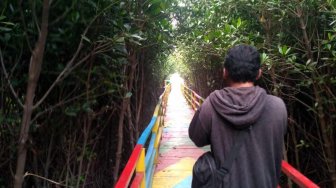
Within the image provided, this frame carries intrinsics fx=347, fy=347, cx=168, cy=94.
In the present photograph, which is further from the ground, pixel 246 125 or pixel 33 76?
pixel 33 76

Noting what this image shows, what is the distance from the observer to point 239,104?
151 cm

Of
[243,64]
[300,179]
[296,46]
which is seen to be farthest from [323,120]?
[243,64]

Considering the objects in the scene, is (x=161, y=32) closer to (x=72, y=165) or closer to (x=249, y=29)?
(x=249, y=29)

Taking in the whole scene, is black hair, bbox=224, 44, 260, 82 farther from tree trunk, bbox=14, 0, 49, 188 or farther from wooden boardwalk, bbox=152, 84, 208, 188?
wooden boardwalk, bbox=152, 84, 208, 188

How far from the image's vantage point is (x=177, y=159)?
6105mm

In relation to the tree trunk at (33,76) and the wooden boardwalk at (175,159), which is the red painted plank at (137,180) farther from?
the wooden boardwalk at (175,159)

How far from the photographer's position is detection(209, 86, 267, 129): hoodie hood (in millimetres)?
1478

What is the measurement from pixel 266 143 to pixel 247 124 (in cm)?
13

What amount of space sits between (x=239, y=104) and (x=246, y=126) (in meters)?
0.10

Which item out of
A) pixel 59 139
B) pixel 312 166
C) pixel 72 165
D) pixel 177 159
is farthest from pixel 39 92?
pixel 177 159

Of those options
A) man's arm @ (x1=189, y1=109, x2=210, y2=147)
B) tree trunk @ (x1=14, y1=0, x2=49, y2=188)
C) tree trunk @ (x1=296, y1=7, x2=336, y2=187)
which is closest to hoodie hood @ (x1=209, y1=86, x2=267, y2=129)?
man's arm @ (x1=189, y1=109, x2=210, y2=147)

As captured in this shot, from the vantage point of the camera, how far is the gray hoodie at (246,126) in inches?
58.8

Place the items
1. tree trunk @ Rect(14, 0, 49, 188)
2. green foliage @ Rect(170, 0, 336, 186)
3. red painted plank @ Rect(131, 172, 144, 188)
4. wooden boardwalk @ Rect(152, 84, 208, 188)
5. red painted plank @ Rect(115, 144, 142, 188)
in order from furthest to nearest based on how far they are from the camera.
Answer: wooden boardwalk @ Rect(152, 84, 208, 188), green foliage @ Rect(170, 0, 336, 186), red painted plank @ Rect(131, 172, 144, 188), red painted plank @ Rect(115, 144, 142, 188), tree trunk @ Rect(14, 0, 49, 188)

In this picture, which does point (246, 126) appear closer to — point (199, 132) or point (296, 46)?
point (199, 132)
